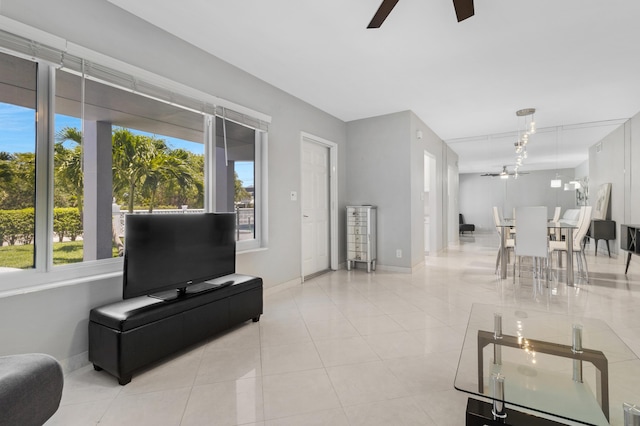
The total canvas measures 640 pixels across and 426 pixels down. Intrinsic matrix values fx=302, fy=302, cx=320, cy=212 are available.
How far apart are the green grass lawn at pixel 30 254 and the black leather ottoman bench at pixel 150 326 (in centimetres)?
42

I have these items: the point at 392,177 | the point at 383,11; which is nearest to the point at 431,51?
the point at 383,11

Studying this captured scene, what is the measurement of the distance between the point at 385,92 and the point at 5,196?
13.1 feet

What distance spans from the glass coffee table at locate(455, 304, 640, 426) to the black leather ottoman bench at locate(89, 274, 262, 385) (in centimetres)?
183

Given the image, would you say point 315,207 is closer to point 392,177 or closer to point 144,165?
point 392,177

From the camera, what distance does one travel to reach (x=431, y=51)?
3.08 m

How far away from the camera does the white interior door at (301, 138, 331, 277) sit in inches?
183

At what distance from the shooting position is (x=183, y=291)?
2.34m

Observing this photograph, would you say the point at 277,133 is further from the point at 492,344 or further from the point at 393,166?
the point at 492,344

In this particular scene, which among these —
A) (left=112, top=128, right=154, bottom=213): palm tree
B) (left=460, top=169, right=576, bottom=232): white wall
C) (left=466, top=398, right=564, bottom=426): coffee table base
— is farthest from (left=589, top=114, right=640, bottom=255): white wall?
(left=112, top=128, right=154, bottom=213): palm tree

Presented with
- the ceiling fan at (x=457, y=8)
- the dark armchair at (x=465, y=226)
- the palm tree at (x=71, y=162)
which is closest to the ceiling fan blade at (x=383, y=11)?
the ceiling fan at (x=457, y=8)

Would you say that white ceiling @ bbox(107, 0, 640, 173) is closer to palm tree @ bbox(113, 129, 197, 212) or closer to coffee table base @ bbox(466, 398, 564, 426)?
palm tree @ bbox(113, 129, 197, 212)

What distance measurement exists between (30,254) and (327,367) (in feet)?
6.70

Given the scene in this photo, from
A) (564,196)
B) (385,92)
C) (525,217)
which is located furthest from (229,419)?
(564,196)

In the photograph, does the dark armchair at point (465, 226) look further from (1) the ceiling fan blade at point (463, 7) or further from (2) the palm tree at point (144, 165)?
(2) the palm tree at point (144, 165)
